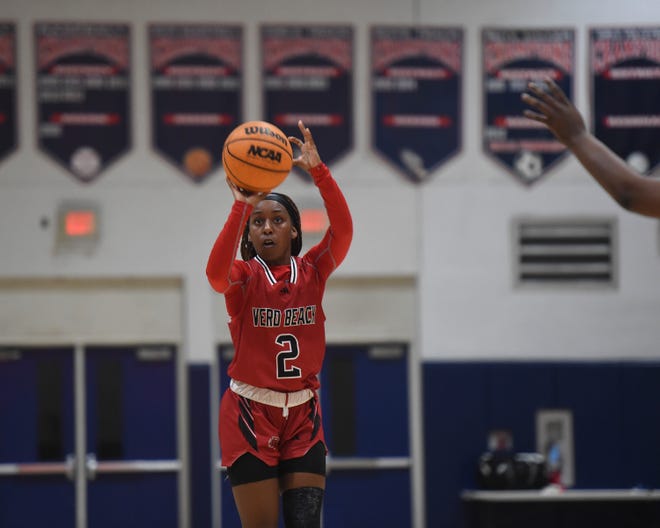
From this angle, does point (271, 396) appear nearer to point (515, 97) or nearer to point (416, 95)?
point (416, 95)

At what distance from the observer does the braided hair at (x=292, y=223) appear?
13.6 ft

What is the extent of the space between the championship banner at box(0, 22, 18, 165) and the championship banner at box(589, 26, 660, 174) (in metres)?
5.49

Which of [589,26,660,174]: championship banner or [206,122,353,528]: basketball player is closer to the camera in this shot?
[206,122,353,528]: basketball player

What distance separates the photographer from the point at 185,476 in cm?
838

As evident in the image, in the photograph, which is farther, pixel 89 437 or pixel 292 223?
pixel 89 437

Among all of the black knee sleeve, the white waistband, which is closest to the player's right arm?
the white waistband

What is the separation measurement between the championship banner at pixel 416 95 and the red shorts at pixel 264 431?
15.8 feet

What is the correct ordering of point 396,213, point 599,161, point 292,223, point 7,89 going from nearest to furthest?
point 599,161
point 292,223
point 7,89
point 396,213

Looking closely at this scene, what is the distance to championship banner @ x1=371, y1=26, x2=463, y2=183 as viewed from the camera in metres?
8.45

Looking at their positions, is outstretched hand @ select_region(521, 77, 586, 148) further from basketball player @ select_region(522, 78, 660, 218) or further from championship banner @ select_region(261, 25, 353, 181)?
championship banner @ select_region(261, 25, 353, 181)

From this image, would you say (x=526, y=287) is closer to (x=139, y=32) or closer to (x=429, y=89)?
(x=429, y=89)

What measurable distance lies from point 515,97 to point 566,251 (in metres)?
1.56

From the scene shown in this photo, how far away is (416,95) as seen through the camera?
8484mm

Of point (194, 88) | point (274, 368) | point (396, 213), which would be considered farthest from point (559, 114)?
point (194, 88)
